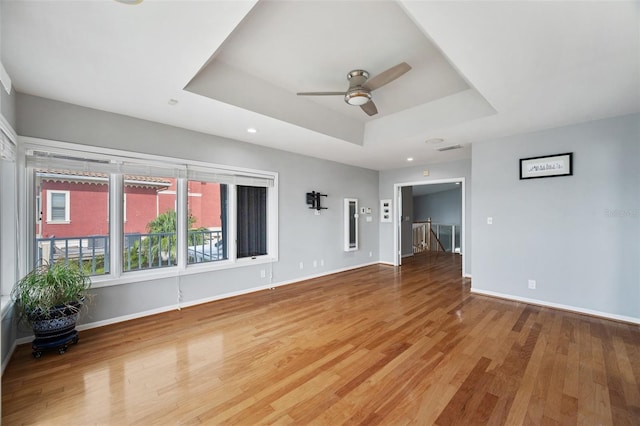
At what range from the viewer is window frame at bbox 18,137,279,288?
2.76 meters

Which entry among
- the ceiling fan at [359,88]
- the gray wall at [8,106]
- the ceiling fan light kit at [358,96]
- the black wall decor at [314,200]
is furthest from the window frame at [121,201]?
the ceiling fan light kit at [358,96]

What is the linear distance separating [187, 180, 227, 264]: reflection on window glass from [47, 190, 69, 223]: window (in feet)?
4.35

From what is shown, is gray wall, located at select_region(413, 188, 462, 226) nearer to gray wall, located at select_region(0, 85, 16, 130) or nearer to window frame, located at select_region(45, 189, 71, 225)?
window frame, located at select_region(45, 189, 71, 225)

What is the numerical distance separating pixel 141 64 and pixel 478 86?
318 cm

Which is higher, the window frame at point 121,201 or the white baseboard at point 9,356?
the window frame at point 121,201

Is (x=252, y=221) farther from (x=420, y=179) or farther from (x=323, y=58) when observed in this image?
(x=420, y=179)

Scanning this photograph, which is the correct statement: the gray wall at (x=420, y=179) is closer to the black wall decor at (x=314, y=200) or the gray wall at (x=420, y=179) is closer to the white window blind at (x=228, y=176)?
the black wall decor at (x=314, y=200)

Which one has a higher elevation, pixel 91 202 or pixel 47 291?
pixel 91 202

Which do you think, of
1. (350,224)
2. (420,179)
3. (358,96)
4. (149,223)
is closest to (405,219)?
(420,179)

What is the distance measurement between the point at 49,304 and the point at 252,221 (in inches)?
107

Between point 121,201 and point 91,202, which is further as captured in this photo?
point 121,201

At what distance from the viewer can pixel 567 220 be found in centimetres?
370

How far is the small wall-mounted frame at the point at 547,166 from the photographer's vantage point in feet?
12.1

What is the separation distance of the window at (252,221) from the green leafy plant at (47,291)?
215 centimetres
